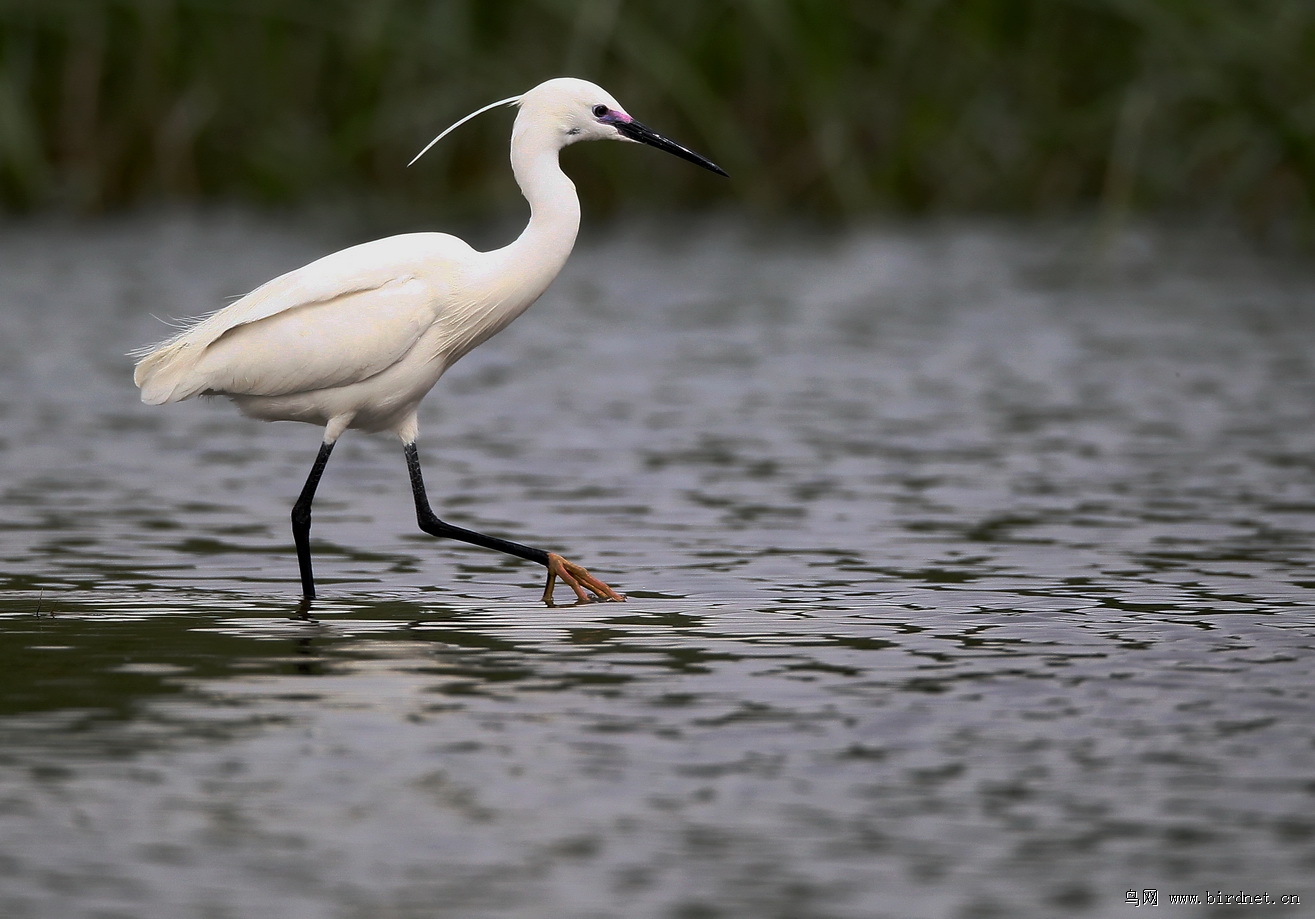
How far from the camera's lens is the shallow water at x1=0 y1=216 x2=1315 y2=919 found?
5129mm

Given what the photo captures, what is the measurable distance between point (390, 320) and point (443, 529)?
3.02 ft

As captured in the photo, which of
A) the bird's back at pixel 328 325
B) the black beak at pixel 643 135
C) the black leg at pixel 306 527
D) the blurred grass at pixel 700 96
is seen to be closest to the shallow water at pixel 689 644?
the black leg at pixel 306 527

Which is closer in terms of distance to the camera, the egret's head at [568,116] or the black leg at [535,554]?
the black leg at [535,554]

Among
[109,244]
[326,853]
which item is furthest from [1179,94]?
[326,853]

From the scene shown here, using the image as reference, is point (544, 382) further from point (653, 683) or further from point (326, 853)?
point (326, 853)

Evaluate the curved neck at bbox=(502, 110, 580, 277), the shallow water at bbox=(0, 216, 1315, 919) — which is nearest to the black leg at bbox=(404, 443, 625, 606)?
the shallow water at bbox=(0, 216, 1315, 919)

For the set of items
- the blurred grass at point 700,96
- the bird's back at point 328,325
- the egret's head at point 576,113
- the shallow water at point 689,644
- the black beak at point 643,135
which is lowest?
the shallow water at point 689,644

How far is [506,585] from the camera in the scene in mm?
9164

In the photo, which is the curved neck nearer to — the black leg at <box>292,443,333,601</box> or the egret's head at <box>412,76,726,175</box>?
the egret's head at <box>412,76,726,175</box>

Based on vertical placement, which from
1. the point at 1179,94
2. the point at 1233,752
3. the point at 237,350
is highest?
the point at 1179,94

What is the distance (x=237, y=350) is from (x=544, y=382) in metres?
6.87

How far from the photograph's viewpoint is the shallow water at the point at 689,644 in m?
5.13

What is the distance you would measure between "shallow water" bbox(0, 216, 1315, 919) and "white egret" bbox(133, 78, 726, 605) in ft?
2.20

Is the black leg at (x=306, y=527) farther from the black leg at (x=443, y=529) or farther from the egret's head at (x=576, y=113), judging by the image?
the egret's head at (x=576, y=113)
